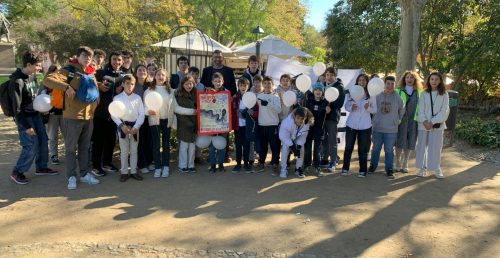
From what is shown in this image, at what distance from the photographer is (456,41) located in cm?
1342

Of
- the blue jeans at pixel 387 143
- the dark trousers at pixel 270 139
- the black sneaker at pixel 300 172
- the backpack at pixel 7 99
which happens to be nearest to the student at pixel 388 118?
the blue jeans at pixel 387 143

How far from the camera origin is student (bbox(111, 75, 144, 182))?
19.0ft

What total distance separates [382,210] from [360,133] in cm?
173

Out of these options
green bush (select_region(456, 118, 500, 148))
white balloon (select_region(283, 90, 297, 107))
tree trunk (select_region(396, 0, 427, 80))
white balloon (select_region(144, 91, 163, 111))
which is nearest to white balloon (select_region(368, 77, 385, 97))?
white balloon (select_region(283, 90, 297, 107))

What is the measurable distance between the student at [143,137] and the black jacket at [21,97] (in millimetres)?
1491

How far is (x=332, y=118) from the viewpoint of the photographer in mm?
6559

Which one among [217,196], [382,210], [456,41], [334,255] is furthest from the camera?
[456,41]

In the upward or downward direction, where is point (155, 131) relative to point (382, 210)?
upward

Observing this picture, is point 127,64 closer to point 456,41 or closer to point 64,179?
point 64,179

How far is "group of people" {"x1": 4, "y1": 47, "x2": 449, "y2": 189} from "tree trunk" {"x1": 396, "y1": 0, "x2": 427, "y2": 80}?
3.89 metres

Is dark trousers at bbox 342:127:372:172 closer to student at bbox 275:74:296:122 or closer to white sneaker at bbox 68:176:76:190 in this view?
student at bbox 275:74:296:122

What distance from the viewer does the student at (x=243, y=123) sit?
251 inches

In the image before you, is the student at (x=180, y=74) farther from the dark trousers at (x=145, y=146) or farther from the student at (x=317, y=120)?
the student at (x=317, y=120)

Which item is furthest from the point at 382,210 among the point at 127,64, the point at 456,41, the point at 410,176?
the point at 456,41
